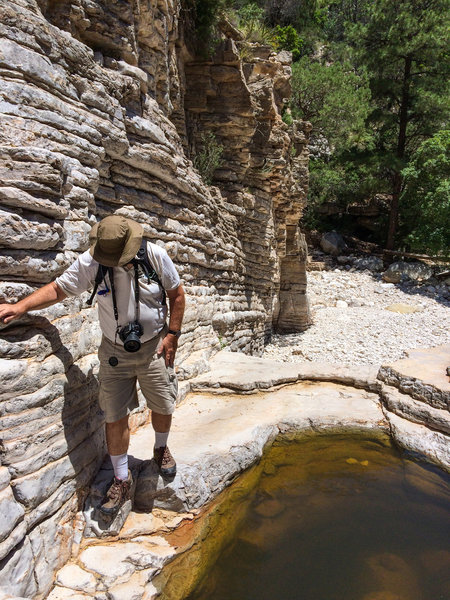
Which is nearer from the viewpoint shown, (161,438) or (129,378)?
(129,378)

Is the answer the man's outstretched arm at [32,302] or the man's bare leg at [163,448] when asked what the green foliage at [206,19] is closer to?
the man's outstretched arm at [32,302]

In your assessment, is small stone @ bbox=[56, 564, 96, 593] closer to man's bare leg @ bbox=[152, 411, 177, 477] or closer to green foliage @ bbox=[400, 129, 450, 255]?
man's bare leg @ bbox=[152, 411, 177, 477]

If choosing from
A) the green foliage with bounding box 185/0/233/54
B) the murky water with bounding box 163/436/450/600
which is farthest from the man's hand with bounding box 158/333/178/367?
the green foliage with bounding box 185/0/233/54

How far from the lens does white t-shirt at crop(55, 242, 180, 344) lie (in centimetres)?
242

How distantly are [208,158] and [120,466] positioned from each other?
19.6ft

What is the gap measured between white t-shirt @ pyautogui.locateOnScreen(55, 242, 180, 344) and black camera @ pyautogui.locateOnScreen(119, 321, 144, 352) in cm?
6

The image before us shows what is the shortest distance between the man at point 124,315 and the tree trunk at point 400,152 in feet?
61.0

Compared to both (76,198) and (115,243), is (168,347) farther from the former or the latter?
(76,198)

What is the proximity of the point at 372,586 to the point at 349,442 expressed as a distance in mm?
1574

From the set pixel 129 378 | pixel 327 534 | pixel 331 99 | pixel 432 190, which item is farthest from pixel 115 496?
pixel 331 99

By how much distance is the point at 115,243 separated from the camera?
2.32m

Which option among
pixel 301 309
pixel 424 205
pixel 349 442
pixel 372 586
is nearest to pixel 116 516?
pixel 372 586

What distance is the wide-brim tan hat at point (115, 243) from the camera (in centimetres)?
231

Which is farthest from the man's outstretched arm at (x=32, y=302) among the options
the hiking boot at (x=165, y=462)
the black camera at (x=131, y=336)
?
the hiking boot at (x=165, y=462)
